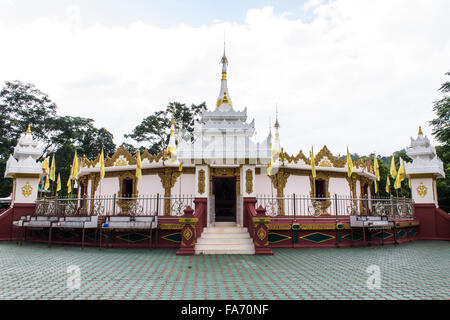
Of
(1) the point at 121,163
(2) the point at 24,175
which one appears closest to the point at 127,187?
(1) the point at 121,163

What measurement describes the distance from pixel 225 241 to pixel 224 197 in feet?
21.8

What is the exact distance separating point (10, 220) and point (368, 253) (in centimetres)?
1544

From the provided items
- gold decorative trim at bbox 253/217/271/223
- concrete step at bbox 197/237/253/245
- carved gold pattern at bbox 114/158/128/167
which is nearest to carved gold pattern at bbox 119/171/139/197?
carved gold pattern at bbox 114/158/128/167

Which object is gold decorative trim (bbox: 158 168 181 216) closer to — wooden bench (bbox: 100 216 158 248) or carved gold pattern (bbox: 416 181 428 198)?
wooden bench (bbox: 100 216 158 248)

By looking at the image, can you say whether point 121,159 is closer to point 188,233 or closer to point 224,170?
point 224,170

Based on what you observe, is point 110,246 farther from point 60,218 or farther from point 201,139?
point 201,139

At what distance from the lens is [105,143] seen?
4194cm

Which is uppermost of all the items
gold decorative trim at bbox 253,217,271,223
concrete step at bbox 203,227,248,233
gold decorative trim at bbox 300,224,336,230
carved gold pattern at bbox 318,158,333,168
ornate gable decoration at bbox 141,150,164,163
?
ornate gable decoration at bbox 141,150,164,163

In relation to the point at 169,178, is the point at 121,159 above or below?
above

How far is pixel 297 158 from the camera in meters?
17.5

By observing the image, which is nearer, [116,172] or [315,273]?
[315,273]

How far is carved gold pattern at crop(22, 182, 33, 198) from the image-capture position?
14.9 m

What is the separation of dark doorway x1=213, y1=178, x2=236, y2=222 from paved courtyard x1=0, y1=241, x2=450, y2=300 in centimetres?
660
